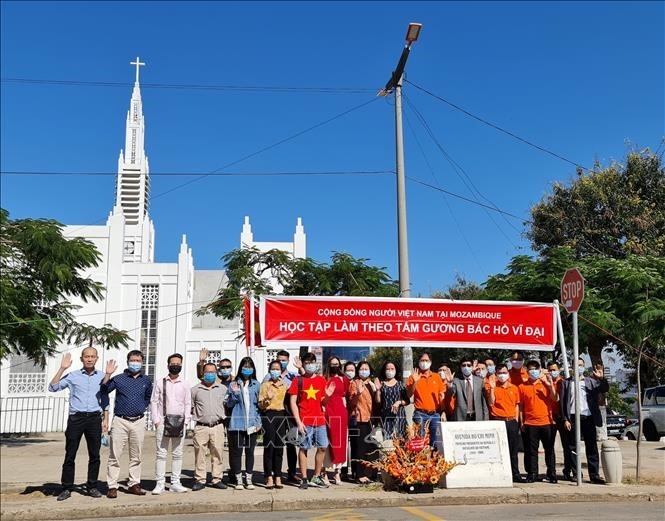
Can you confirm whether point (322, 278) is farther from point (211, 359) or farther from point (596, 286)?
point (211, 359)

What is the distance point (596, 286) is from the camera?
58.7 feet

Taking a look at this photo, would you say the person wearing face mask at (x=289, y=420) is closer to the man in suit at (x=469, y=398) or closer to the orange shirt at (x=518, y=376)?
the man in suit at (x=469, y=398)

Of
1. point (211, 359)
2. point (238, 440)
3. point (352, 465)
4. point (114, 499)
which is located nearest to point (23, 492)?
point (114, 499)

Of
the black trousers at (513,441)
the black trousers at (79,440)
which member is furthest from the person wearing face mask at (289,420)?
the black trousers at (513,441)

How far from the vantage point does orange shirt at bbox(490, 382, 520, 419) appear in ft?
35.8

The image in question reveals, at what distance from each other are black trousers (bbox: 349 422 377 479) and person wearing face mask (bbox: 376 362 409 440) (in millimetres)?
266

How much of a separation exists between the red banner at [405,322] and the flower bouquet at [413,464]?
187 centimetres

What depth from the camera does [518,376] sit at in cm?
1127

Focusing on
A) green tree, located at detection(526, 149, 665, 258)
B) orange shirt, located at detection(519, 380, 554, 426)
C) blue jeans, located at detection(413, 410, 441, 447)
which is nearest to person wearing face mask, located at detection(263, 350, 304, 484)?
blue jeans, located at detection(413, 410, 441, 447)

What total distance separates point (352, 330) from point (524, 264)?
10.1 meters

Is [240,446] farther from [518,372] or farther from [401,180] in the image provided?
[401,180]

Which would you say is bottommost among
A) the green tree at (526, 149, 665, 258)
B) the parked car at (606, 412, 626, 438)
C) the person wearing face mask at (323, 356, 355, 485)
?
the parked car at (606, 412, 626, 438)

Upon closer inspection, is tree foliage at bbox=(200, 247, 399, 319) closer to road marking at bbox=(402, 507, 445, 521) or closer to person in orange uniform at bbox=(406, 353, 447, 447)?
person in orange uniform at bbox=(406, 353, 447, 447)

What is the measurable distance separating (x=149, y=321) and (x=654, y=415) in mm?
25607
